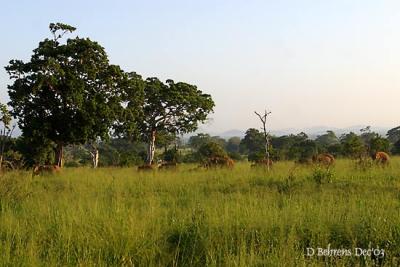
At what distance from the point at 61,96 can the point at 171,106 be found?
38.3 feet

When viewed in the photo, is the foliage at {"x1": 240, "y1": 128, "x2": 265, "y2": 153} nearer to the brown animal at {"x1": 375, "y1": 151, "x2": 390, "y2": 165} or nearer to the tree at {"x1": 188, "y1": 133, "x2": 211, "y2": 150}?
the tree at {"x1": 188, "y1": 133, "x2": 211, "y2": 150}

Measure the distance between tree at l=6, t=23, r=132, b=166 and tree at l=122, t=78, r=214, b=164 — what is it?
873 cm

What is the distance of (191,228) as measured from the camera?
230 inches

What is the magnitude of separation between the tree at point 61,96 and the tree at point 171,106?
873 centimetres

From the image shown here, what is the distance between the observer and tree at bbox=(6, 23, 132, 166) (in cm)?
2327

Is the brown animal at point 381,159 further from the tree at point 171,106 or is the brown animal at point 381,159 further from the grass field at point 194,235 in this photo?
the tree at point 171,106

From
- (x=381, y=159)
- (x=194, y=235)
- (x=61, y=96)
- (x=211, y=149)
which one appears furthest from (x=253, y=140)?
(x=194, y=235)

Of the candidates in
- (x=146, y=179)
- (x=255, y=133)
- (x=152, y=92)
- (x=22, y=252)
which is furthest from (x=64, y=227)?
(x=255, y=133)

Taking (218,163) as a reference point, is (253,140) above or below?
above

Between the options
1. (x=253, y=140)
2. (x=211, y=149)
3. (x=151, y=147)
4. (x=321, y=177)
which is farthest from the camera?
(x=253, y=140)

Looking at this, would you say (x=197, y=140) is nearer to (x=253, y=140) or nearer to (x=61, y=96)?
(x=253, y=140)

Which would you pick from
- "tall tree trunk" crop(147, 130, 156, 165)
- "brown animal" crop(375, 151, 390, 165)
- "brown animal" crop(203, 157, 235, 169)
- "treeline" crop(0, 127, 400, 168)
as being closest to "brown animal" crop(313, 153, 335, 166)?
"treeline" crop(0, 127, 400, 168)

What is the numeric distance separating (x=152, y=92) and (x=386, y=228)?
28.7 metres

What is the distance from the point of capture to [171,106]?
113 feet
